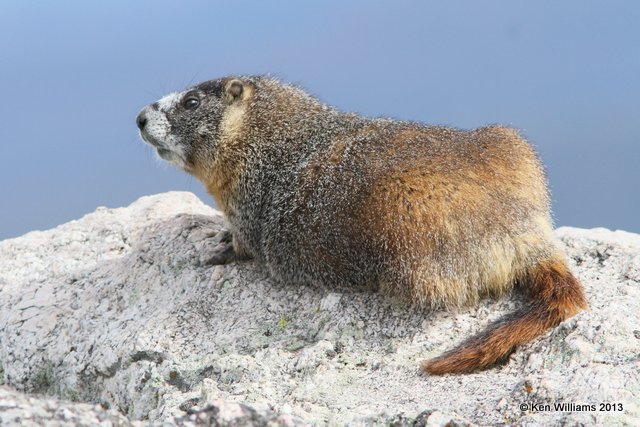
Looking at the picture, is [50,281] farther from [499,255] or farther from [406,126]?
[499,255]

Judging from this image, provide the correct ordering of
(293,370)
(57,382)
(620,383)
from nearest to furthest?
1. (620,383)
2. (293,370)
3. (57,382)

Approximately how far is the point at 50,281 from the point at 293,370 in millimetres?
3017

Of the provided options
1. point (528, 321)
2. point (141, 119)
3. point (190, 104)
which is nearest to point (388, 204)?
point (528, 321)

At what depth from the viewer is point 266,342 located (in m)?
5.79

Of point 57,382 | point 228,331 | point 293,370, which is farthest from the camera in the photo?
point 57,382

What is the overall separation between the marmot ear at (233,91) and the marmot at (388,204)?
0.01 metres

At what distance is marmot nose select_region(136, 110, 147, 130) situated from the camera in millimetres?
7113

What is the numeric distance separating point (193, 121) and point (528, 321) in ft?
10.8

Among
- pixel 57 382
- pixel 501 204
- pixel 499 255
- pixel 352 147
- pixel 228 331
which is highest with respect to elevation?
pixel 352 147

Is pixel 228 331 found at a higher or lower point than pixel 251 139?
lower

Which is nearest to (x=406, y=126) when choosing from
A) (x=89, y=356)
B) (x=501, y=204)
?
(x=501, y=204)

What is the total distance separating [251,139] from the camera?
22.4 feet

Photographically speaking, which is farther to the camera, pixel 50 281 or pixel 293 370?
pixel 50 281

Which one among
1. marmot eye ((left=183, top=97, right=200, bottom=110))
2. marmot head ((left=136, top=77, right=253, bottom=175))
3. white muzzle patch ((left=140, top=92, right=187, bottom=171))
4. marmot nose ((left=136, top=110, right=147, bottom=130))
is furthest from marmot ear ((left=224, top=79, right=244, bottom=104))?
marmot nose ((left=136, top=110, right=147, bottom=130))
